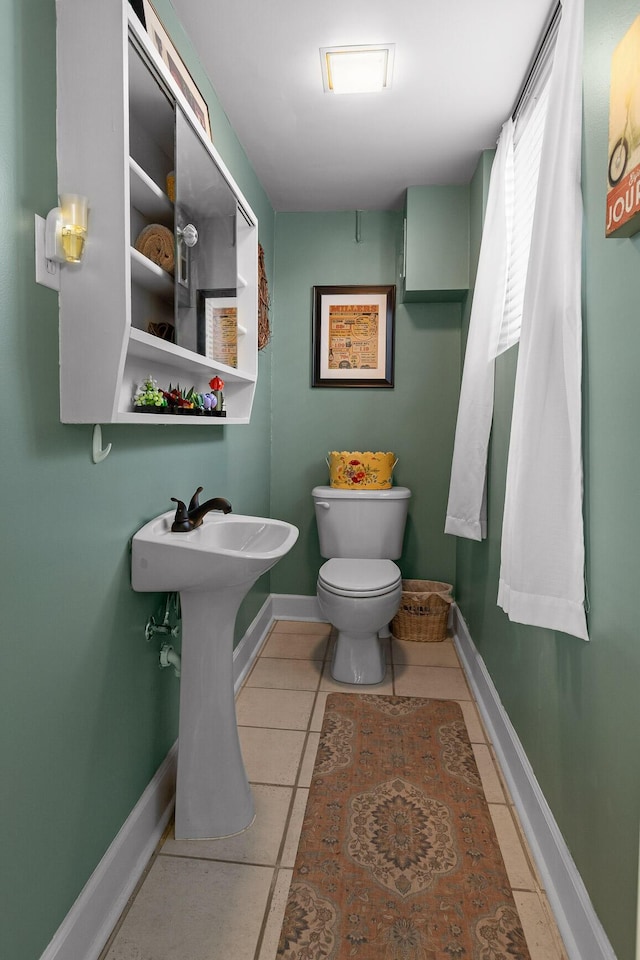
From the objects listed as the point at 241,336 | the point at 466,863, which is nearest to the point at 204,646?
the point at 466,863

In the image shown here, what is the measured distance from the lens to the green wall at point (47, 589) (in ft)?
3.24

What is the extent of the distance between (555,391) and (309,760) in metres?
1.47

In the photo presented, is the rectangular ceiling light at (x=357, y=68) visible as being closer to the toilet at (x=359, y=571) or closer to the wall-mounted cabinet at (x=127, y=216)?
the wall-mounted cabinet at (x=127, y=216)

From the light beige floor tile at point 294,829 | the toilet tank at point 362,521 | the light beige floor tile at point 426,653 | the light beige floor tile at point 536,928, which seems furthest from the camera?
the toilet tank at point 362,521

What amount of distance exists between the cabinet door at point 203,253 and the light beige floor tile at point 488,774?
1.63 meters

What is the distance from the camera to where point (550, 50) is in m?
1.76

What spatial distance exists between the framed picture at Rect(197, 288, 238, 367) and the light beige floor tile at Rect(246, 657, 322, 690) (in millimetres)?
1413

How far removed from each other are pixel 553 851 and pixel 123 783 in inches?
43.0

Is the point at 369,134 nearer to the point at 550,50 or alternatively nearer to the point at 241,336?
the point at 550,50

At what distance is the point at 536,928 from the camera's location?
4.33ft

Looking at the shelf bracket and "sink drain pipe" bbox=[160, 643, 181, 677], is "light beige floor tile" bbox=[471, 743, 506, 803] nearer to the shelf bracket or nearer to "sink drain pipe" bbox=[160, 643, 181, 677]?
"sink drain pipe" bbox=[160, 643, 181, 677]

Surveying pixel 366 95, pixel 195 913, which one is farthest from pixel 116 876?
pixel 366 95

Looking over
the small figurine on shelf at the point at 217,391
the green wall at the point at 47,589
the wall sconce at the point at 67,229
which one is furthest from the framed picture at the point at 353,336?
the wall sconce at the point at 67,229

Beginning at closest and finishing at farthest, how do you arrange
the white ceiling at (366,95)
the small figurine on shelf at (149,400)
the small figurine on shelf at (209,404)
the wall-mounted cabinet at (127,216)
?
the wall-mounted cabinet at (127,216) → the small figurine on shelf at (149,400) → the white ceiling at (366,95) → the small figurine on shelf at (209,404)
